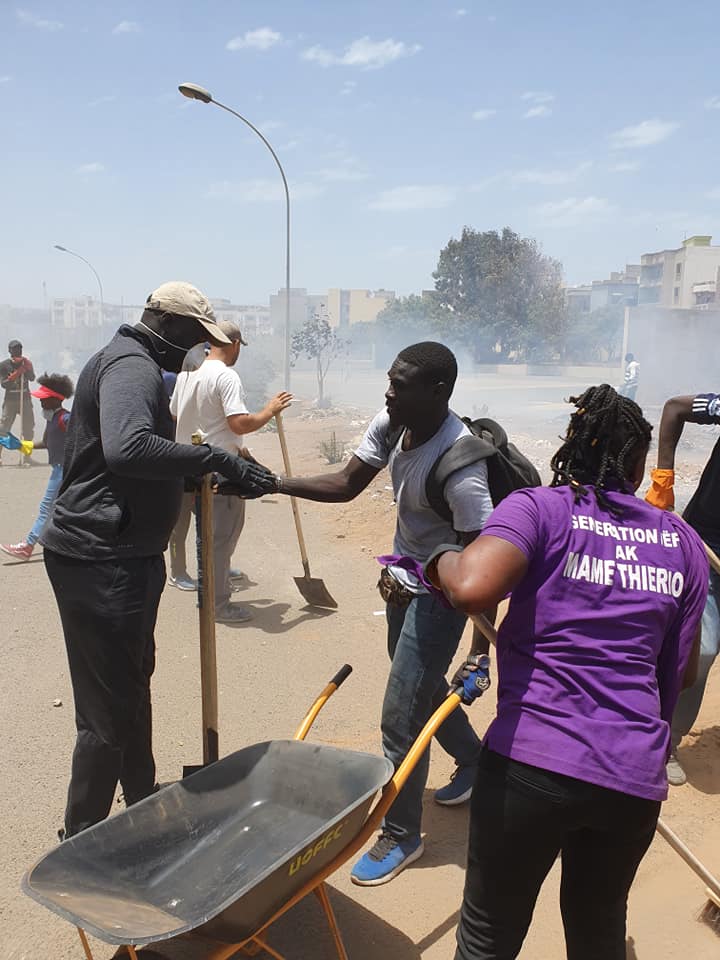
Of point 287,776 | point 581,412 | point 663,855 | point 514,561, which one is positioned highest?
point 581,412

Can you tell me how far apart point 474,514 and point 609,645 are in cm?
92

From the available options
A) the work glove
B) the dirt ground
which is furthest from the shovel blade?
the work glove

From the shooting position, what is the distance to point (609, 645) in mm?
1843

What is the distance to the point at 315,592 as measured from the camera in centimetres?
623

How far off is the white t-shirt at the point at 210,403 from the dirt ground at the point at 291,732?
137 centimetres

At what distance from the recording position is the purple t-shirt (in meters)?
1.82

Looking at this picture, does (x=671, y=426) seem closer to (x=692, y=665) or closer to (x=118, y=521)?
(x=692, y=665)

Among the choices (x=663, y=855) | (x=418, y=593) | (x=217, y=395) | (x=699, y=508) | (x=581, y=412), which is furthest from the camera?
(x=217, y=395)

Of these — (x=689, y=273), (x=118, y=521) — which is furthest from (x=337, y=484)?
(x=689, y=273)

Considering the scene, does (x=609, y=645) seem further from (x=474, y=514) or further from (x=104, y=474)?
(x=104, y=474)

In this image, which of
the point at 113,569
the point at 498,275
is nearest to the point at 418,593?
the point at 113,569

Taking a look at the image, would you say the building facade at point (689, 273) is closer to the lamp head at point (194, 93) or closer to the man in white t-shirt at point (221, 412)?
the lamp head at point (194, 93)

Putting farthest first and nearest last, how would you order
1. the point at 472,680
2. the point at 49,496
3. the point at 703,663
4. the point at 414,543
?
the point at 49,496
the point at 703,663
the point at 414,543
the point at 472,680

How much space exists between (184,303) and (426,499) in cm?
110
